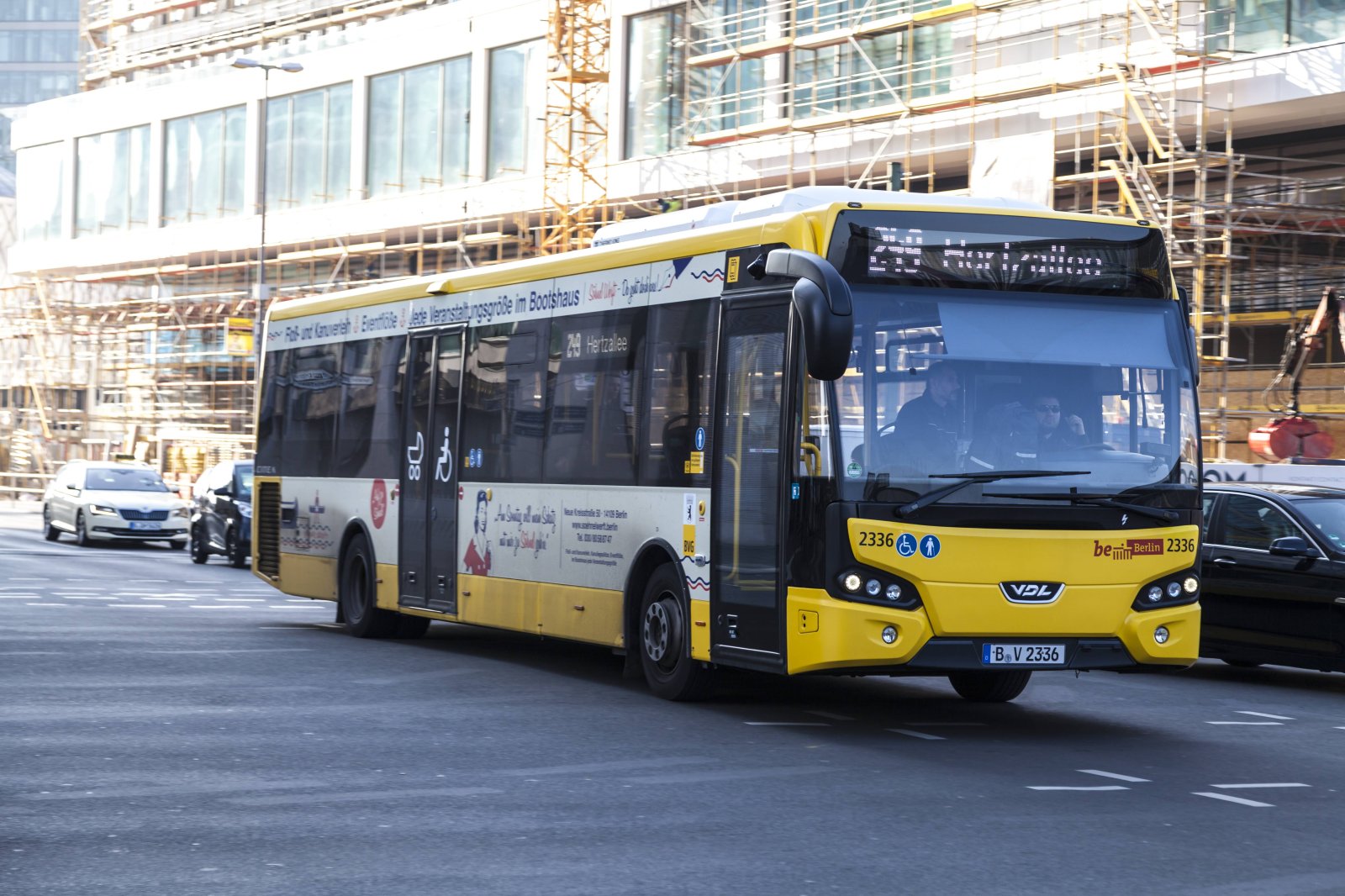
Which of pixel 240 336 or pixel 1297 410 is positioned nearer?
pixel 1297 410

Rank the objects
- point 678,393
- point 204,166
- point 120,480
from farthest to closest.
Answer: point 204,166 → point 120,480 → point 678,393

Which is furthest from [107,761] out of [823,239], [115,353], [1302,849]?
[115,353]

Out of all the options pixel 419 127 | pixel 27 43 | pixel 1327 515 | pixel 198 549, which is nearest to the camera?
pixel 1327 515

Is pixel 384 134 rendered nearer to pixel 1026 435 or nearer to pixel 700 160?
pixel 700 160

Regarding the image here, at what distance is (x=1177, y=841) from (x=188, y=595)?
17380mm

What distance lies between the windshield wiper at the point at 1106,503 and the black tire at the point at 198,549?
23.5 meters

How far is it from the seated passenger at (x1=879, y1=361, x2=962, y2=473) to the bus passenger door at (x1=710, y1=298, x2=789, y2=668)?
73 cm

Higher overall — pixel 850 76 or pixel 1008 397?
pixel 850 76

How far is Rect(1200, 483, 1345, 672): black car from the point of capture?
14734mm

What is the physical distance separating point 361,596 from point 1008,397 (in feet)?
27.6

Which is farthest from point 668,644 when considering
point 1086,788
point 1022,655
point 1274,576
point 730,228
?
point 1274,576

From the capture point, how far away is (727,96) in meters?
41.3

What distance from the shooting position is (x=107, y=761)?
981 centimetres

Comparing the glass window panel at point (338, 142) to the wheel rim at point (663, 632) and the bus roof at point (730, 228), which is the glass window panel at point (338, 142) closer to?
the bus roof at point (730, 228)
